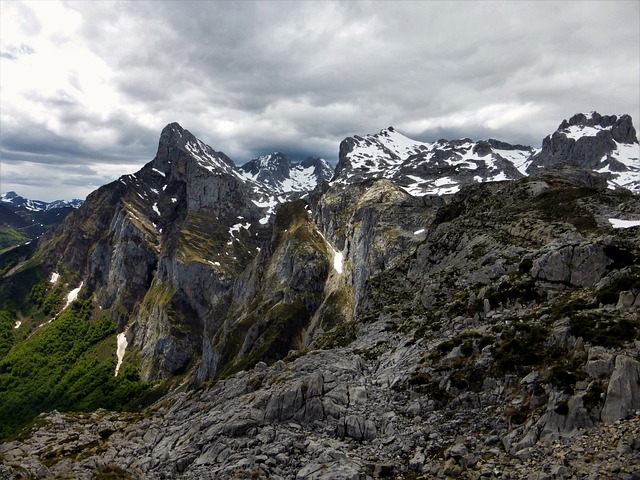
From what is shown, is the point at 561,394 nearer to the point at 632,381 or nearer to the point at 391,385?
the point at 632,381

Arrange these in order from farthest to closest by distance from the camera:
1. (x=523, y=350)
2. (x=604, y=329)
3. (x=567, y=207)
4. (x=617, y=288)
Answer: (x=567, y=207) < (x=617, y=288) < (x=523, y=350) < (x=604, y=329)

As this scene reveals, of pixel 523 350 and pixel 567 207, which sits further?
pixel 567 207

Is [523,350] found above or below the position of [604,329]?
below

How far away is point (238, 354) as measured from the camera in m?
199

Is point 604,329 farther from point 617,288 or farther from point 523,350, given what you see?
point 617,288

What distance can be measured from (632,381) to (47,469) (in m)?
49.6

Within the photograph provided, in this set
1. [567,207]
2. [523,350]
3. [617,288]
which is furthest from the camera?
[567,207]

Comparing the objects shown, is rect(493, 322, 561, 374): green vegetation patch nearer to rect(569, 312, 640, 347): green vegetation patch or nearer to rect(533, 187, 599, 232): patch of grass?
rect(569, 312, 640, 347): green vegetation patch

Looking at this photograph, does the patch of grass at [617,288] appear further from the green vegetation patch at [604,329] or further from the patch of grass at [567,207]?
the patch of grass at [567,207]

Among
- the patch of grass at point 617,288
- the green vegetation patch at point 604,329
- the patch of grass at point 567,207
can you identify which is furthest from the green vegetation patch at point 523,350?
the patch of grass at point 567,207

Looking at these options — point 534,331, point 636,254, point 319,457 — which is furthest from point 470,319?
point 319,457

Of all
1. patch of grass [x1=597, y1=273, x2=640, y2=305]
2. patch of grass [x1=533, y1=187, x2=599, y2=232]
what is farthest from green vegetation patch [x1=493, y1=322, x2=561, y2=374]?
patch of grass [x1=533, y1=187, x2=599, y2=232]


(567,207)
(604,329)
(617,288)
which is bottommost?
(604,329)

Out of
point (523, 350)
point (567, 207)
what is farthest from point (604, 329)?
point (567, 207)
